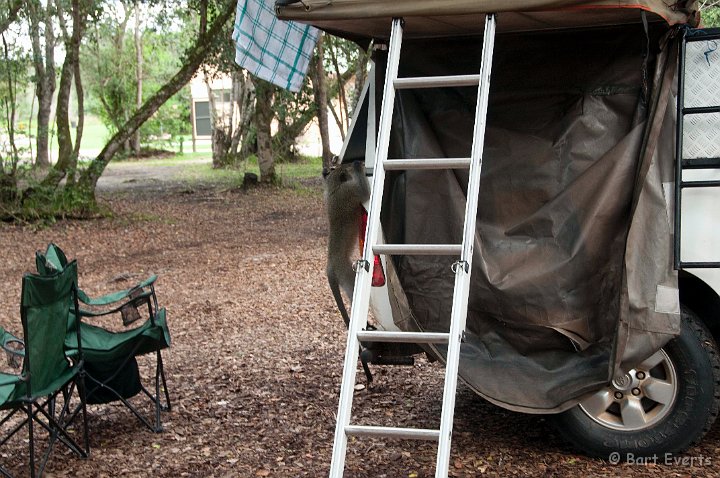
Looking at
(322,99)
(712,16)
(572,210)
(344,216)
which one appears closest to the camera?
(572,210)

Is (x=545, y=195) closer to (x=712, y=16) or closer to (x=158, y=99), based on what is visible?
(x=712, y=16)

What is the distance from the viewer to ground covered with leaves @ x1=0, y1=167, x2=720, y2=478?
438 cm

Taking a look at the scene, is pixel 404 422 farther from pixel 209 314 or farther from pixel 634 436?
pixel 209 314

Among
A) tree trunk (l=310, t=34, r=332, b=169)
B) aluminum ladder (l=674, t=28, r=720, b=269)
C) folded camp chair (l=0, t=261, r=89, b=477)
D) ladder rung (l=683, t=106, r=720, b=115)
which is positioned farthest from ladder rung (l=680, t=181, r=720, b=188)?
tree trunk (l=310, t=34, r=332, b=169)

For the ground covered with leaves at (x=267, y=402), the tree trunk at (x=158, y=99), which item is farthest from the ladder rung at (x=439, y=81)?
the tree trunk at (x=158, y=99)

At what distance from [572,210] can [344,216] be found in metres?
1.38

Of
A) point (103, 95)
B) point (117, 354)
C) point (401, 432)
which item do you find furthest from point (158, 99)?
point (103, 95)

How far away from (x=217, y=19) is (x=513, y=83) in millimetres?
9970

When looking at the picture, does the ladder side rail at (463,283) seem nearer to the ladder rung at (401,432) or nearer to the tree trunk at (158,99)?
the ladder rung at (401,432)

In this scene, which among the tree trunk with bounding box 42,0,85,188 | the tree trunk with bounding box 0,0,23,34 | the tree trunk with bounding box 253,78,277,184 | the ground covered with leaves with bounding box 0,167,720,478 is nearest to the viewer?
the ground covered with leaves with bounding box 0,167,720,478

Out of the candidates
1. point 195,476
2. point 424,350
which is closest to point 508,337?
point 424,350

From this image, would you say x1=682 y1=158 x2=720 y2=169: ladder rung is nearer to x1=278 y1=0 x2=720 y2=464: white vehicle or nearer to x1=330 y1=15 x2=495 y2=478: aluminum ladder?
x1=278 y1=0 x2=720 y2=464: white vehicle

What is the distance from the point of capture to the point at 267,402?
5.42m

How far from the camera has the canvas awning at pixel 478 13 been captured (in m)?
3.60
